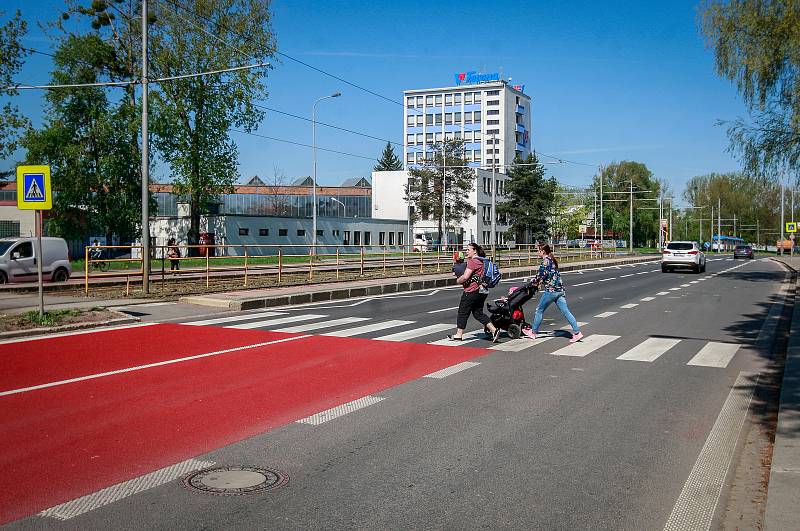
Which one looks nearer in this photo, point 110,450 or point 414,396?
point 110,450

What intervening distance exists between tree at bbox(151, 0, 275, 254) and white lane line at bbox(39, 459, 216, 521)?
45842 mm

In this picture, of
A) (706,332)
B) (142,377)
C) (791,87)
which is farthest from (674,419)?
(791,87)

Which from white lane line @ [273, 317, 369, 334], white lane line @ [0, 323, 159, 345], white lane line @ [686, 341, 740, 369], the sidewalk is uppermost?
the sidewalk

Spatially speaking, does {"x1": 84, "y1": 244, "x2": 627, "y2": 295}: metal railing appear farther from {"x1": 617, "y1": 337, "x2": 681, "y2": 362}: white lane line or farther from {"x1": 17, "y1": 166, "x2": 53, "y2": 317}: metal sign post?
{"x1": 617, "y1": 337, "x2": 681, "y2": 362}: white lane line

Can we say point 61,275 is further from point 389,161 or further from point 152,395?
point 389,161

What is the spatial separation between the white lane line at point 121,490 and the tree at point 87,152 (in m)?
48.0

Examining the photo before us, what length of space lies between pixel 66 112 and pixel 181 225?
1525cm

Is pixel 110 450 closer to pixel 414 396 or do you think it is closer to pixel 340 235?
pixel 414 396

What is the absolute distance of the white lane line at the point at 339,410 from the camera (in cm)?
712

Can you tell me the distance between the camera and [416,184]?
262 ft

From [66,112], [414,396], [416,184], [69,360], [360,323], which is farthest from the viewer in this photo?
[416,184]

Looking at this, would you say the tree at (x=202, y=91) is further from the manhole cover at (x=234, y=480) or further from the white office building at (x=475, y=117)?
the white office building at (x=475, y=117)

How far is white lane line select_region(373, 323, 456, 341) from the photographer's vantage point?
13.4 m

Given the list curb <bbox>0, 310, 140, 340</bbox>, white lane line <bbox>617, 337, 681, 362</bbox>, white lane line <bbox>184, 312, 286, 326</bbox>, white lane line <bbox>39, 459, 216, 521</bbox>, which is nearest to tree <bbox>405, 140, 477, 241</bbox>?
white lane line <bbox>184, 312, 286, 326</bbox>
